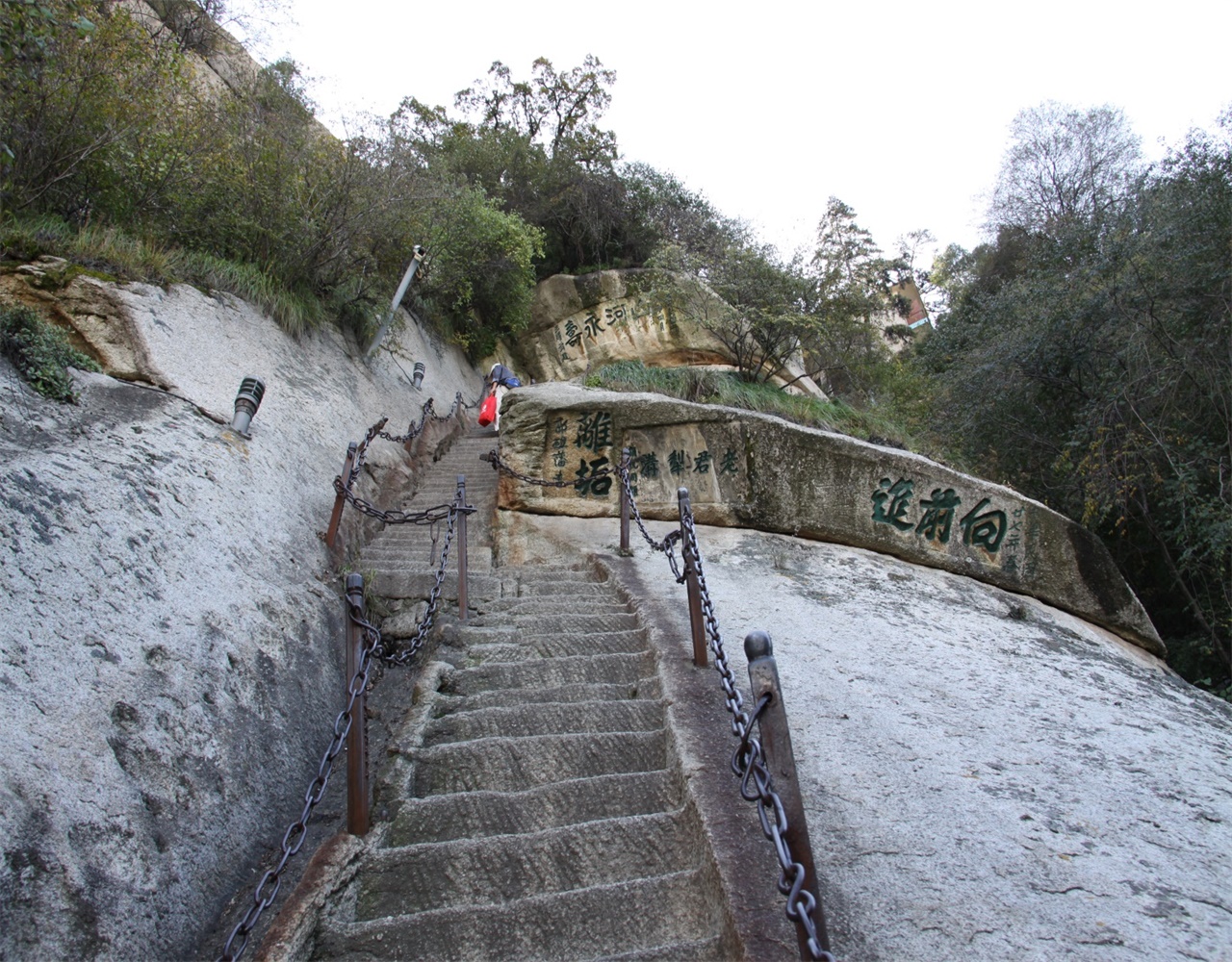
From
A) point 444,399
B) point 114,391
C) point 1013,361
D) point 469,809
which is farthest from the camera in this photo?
point 444,399

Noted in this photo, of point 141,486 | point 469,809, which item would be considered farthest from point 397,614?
point 469,809

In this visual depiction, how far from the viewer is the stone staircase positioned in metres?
2.16

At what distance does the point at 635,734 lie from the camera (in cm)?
317

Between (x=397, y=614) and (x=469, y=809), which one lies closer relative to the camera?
(x=469, y=809)

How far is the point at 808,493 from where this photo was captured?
7.48 metres

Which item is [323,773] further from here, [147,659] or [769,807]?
[147,659]

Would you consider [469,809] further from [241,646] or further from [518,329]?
[518,329]

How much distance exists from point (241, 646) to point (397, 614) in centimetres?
160

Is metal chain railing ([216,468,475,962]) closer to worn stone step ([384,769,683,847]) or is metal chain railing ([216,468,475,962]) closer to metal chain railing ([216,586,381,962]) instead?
metal chain railing ([216,586,381,962])

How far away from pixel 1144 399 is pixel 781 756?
27.3 ft

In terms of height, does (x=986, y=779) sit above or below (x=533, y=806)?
above

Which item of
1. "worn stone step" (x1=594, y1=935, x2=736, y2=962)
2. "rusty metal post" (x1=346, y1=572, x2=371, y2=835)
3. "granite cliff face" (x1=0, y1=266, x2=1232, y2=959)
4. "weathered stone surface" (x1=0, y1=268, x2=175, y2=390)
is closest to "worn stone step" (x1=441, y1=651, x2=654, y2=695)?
"granite cliff face" (x1=0, y1=266, x2=1232, y2=959)

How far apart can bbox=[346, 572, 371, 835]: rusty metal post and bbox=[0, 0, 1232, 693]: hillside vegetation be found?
3657 mm

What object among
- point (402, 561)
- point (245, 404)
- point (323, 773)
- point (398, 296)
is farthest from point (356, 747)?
point (398, 296)
